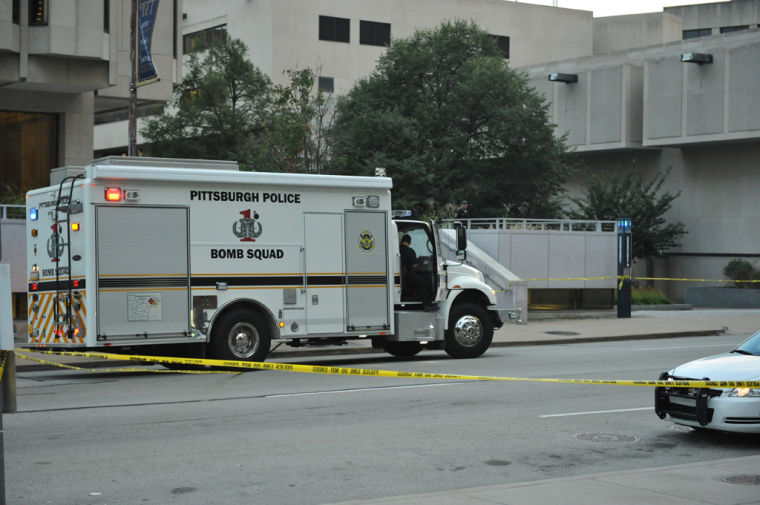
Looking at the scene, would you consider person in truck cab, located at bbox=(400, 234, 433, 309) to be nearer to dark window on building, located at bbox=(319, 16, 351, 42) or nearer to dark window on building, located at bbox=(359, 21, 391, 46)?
dark window on building, located at bbox=(319, 16, 351, 42)

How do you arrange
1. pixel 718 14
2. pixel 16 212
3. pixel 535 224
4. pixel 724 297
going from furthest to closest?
pixel 718 14 < pixel 724 297 < pixel 535 224 < pixel 16 212

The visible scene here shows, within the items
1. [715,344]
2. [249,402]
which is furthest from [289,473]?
[715,344]

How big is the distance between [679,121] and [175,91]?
78.1 ft

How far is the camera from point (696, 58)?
45969 mm

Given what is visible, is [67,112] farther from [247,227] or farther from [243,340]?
[243,340]

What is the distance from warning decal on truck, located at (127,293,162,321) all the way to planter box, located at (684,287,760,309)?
3256 centimetres

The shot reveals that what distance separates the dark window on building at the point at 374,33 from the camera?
63156mm

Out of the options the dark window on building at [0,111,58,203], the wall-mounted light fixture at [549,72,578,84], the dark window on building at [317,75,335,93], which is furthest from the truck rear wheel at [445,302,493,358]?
the dark window on building at [317,75,335,93]

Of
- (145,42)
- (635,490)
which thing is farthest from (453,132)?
(635,490)

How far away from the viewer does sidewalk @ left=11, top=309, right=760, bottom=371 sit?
68.6 ft

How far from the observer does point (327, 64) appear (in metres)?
61.4

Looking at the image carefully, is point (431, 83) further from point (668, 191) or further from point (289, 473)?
point (289, 473)

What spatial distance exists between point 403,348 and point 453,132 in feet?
75.4

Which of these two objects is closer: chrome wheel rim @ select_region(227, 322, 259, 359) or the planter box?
chrome wheel rim @ select_region(227, 322, 259, 359)
